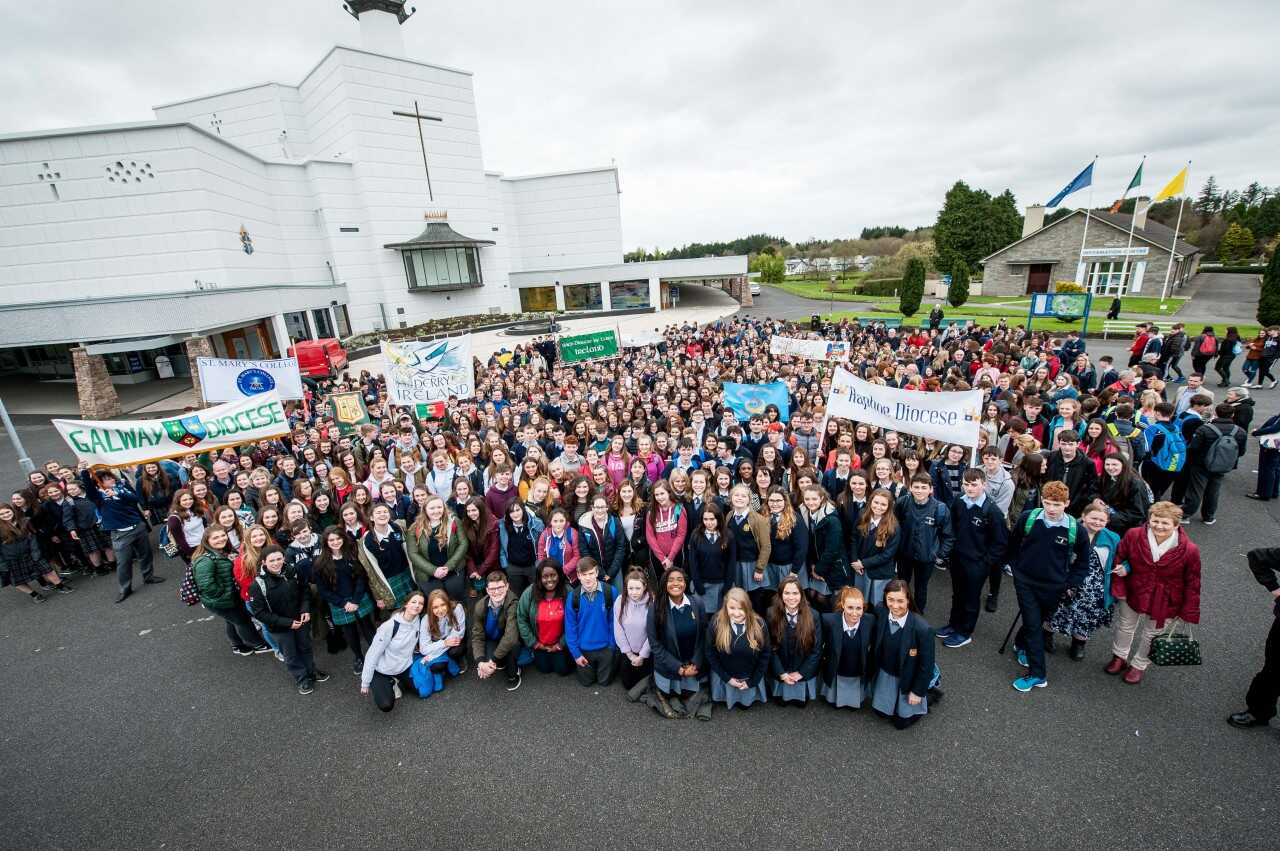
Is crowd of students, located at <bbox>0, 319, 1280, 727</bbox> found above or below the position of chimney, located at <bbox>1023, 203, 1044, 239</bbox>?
below

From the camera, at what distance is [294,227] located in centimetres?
3450

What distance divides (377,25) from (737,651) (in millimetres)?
52227

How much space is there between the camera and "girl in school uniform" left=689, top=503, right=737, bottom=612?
5578 mm

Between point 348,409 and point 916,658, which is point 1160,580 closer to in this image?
point 916,658

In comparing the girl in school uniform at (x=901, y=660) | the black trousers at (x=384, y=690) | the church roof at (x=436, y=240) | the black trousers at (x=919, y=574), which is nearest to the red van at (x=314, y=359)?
the church roof at (x=436, y=240)

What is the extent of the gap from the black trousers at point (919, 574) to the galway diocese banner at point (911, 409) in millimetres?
1928

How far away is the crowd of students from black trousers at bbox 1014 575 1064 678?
0.02 m

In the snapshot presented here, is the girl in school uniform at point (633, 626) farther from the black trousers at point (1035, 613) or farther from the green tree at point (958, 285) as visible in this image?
the green tree at point (958, 285)

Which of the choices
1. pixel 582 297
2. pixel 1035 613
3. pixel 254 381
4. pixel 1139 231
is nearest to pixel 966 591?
pixel 1035 613

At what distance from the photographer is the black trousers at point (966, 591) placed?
5371 mm

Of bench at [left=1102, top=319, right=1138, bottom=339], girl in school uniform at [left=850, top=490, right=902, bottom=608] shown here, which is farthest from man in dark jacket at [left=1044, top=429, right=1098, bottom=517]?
bench at [left=1102, top=319, right=1138, bottom=339]

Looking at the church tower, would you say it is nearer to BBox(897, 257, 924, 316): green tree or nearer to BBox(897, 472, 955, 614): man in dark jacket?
BBox(897, 257, 924, 316): green tree

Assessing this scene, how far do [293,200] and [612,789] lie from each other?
138ft

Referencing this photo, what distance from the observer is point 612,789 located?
167 inches
